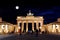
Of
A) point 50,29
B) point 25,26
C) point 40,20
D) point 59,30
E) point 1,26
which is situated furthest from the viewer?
point 25,26

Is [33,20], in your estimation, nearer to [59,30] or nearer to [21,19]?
[21,19]

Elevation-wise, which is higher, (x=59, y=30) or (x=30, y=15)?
(x=30, y=15)

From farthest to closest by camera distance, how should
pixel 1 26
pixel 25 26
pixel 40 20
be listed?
pixel 25 26
pixel 40 20
pixel 1 26

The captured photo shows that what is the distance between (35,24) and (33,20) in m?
6.73

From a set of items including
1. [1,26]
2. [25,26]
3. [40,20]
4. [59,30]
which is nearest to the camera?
[1,26]

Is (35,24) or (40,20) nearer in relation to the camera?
(40,20)

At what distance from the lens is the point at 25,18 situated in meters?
88.1

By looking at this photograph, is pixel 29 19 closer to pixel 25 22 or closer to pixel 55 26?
pixel 25 22

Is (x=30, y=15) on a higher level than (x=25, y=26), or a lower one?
higher

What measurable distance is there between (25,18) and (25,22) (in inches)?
83.6

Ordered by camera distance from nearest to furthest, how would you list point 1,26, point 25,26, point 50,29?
point 1,26
point 50,29
point 25,26

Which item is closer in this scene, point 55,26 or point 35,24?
point 55,26

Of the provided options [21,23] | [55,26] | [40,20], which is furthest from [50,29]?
[21,23]

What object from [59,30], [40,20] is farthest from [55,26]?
[40,20]
